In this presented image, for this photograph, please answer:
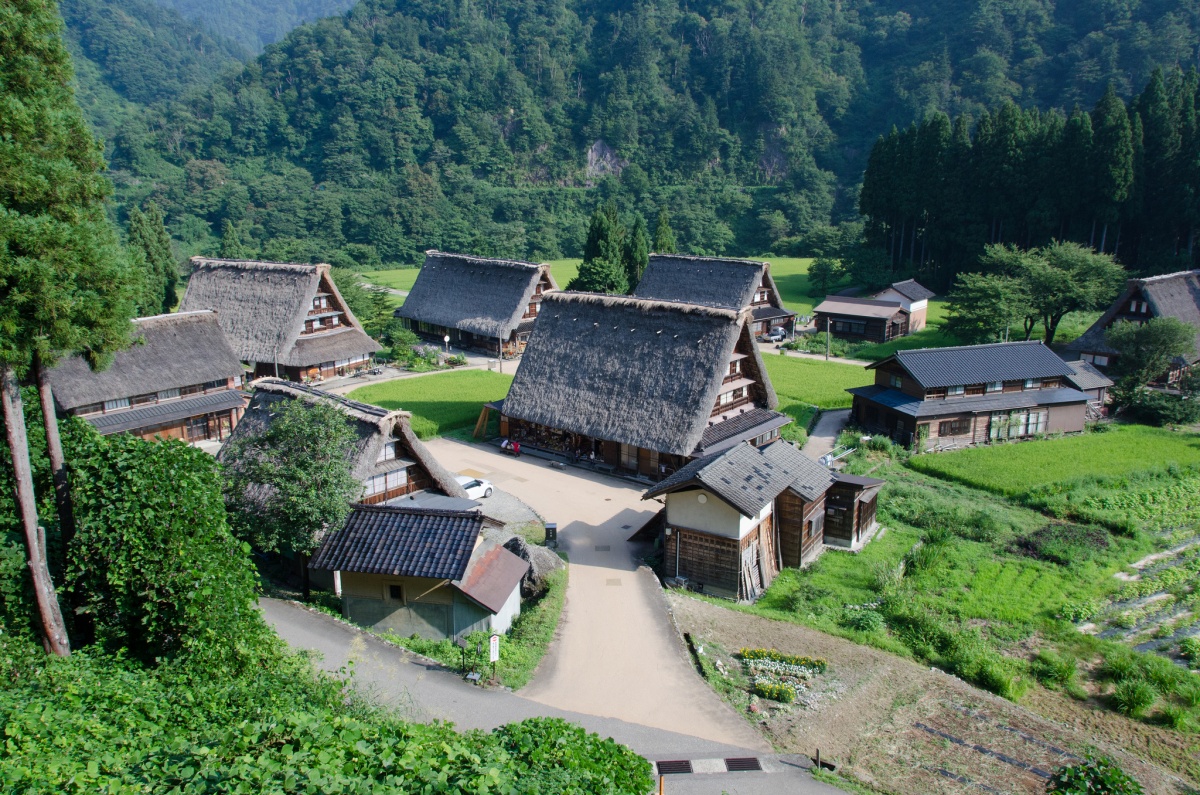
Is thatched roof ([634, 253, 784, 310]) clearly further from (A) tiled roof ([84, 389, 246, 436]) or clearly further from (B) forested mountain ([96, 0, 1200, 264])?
(B) forested mountain ([96, 0, 1200, 264])

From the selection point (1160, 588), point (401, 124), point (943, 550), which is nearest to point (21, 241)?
point (943, 550)

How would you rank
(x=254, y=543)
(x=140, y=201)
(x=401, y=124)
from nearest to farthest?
(x=254, y=543) < (x=140, y=201) < (x=401, y=124)

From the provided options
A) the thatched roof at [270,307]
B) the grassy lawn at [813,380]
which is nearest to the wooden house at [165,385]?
the thatched roof at [270,307]

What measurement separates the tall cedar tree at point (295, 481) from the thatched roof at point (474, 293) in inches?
1009

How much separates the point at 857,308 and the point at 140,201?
237 ft

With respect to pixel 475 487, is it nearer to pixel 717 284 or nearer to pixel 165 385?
pixel 165 385

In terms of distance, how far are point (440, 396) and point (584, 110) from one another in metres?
78.5

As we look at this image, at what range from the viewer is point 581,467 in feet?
97.6

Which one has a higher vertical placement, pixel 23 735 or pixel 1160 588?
pixel 23 735

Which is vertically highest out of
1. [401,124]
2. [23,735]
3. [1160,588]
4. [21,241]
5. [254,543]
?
[401,124]

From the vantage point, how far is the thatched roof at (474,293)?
44.8 metres

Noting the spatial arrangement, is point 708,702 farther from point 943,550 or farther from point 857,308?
point 857,308

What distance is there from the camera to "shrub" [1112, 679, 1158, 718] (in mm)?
16125

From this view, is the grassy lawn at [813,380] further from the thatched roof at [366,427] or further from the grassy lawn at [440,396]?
the thatched roof at [366,427]
